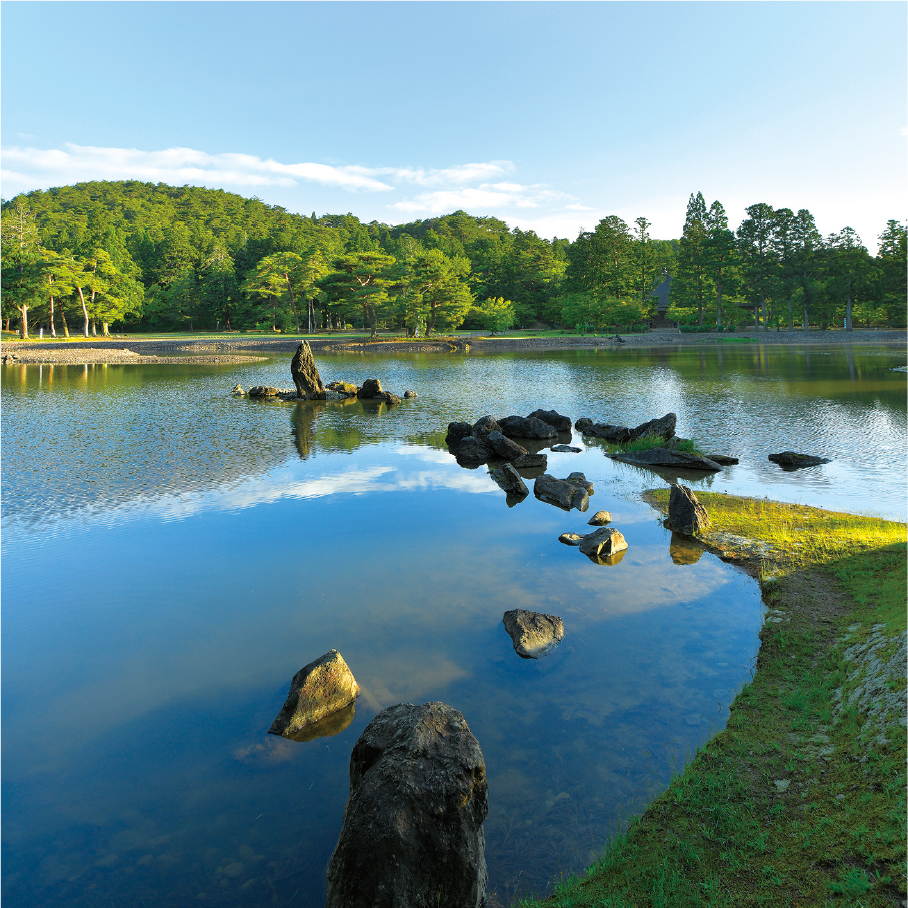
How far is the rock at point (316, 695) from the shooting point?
5.42 m

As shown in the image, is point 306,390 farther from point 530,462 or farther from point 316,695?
point 316,695

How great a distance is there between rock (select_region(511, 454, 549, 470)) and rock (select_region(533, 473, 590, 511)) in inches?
104

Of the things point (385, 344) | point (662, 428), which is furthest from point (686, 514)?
point (385, 344)

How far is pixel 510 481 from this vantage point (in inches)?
547

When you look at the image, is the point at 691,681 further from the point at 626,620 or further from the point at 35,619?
the point at 35,619

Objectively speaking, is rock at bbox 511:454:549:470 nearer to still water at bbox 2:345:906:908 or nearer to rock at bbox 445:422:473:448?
still water at bbox 2:345:906:908

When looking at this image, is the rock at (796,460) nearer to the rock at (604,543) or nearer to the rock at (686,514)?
the rock at (686,514)

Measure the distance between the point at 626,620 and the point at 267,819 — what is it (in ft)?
15.2

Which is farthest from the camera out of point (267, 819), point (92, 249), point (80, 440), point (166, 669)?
point (92, 249)

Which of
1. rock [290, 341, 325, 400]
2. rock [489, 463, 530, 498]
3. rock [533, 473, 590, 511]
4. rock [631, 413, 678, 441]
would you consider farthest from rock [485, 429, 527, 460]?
rock [290, 341, 325, 400]

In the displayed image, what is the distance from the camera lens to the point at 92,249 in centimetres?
7269

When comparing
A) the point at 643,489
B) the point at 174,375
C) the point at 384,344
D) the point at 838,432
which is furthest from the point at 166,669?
the point at 384,344

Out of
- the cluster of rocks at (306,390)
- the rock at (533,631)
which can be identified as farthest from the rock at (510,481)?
the cluster of rocks at (306,390)

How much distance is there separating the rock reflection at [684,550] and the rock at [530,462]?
6.28 m
